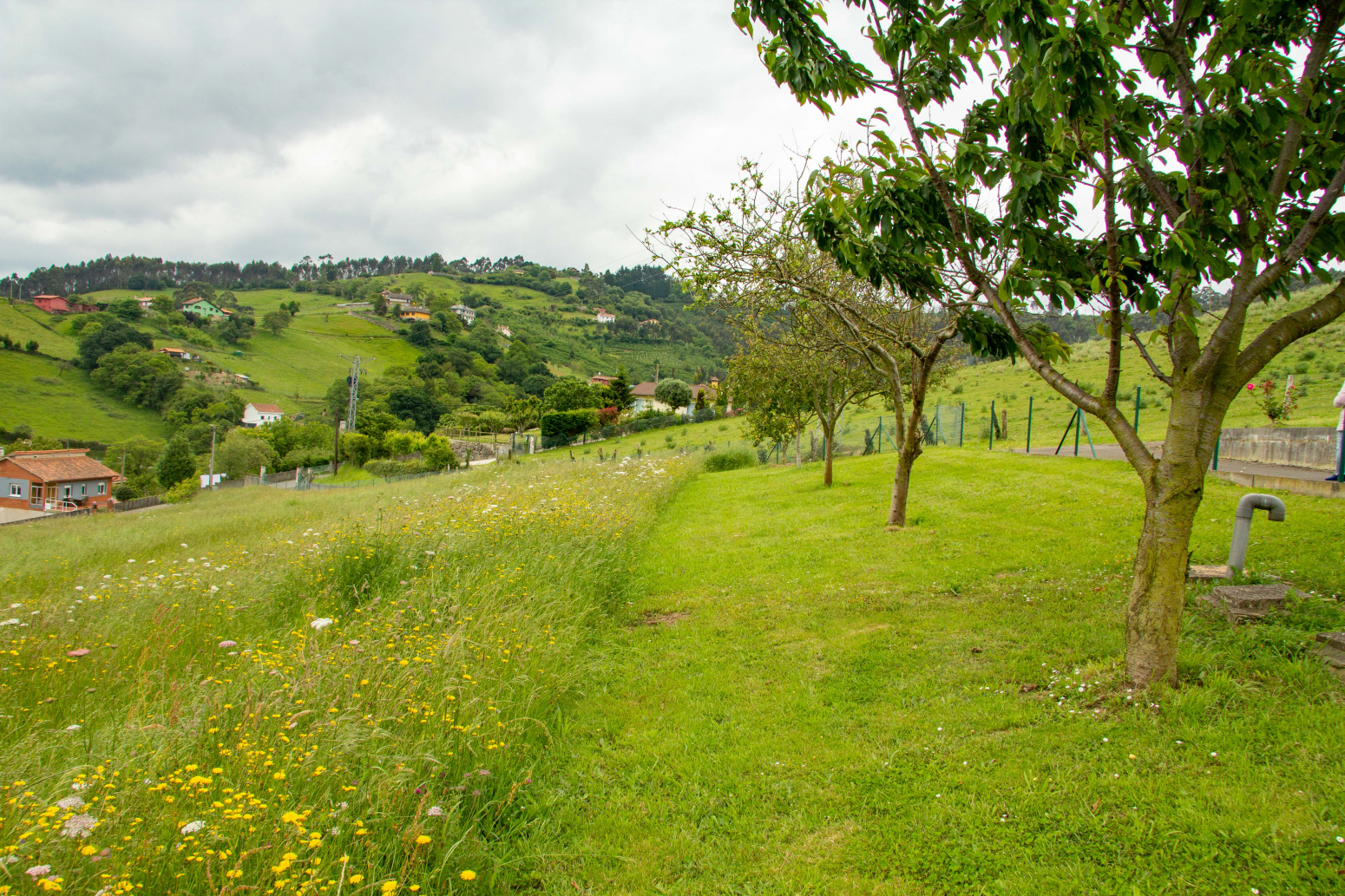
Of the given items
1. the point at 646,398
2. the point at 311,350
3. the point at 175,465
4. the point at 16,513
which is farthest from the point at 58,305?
the point at 646,398

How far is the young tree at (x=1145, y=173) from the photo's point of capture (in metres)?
3.80

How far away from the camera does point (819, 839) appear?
3.37 metres

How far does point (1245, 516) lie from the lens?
581 cm

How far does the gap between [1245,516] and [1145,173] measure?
141 inches

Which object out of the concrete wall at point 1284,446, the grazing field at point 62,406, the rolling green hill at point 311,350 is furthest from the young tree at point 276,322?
the concrete wall at point 1284,446

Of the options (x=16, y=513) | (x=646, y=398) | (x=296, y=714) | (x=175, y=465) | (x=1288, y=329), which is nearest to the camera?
(x=296, y=714)

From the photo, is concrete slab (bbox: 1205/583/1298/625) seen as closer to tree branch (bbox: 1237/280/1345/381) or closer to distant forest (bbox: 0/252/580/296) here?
tree branch (bbox: 1237/280/1345/381)

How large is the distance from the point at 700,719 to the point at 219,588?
220 inches

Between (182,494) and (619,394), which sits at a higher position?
(619,394)

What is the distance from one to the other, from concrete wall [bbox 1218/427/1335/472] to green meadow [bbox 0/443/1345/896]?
5.63m

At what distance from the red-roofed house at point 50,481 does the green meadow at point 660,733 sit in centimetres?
6948

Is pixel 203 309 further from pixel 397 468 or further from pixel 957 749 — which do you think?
pixel 957 749

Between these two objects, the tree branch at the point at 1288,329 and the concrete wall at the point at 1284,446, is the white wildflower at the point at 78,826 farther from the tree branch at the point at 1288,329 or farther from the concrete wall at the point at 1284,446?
the concrete wall at the point at 1284,446

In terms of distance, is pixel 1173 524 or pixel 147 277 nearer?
pixel 1173 524
